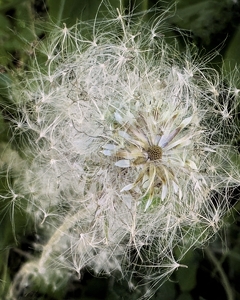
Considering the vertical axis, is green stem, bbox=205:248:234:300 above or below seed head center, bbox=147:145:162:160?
below

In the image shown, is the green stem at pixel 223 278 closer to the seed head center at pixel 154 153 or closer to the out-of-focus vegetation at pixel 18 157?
the out-of-focus vegetation at pixel 18 157

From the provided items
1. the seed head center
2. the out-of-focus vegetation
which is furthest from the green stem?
the seed head center

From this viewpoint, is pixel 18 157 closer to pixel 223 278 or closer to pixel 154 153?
pixel 154 153

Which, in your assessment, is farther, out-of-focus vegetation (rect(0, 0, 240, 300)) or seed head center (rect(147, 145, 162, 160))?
out-of-focus vegetation (rect(0, 0, 240, 300))

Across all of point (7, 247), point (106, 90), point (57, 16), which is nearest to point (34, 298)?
point (7, 247)

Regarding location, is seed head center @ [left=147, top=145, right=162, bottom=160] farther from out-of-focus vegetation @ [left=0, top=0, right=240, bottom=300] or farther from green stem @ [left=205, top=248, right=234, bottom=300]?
green stem @ [left=205, top=248, right=234, bottom=300]

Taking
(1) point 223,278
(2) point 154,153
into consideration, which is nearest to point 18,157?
(2) point 154,153

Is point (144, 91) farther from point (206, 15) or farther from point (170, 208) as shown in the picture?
point (206, 15)

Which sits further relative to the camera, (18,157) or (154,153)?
(18,157)
